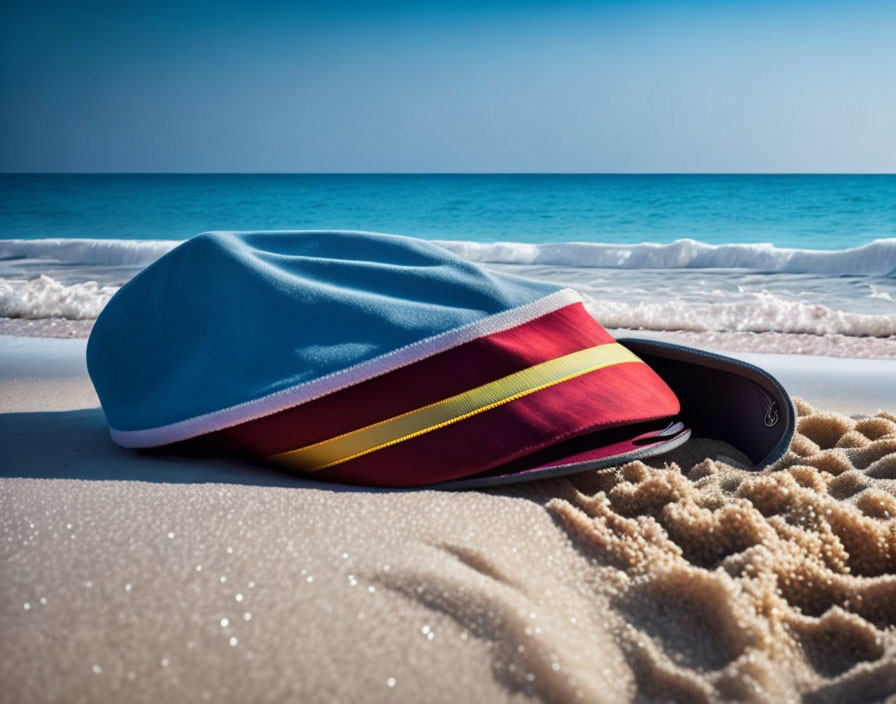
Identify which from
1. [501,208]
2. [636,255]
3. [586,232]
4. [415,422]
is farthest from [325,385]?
[501,208]

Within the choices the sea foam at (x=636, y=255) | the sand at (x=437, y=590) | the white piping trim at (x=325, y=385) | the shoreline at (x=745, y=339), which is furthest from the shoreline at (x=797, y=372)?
the sea foam at (x=636, y=255)

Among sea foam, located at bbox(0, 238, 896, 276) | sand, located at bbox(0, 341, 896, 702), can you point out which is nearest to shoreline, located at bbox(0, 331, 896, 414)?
sand, located at bbox(0, 341, 896, 702)

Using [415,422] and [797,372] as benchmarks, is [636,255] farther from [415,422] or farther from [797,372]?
[415,422]

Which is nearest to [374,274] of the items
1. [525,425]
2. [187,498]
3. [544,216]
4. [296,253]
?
[296,253]

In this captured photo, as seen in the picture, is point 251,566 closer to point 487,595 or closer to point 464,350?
point 487,595

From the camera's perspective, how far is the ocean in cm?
455

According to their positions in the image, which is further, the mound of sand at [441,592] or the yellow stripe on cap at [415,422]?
the yellow stripe on cap at [415,422]

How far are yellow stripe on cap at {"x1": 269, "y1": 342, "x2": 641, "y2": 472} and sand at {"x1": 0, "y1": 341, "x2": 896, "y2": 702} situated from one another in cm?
8

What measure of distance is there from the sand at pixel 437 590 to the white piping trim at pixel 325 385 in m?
0.07

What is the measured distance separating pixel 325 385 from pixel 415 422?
16 cm

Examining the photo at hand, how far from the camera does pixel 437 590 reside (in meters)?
0.95

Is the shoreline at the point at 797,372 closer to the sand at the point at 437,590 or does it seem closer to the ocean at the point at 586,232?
the ocean at the point at 586,232

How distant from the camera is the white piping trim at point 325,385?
4.29ft

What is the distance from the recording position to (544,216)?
51.4 feet
